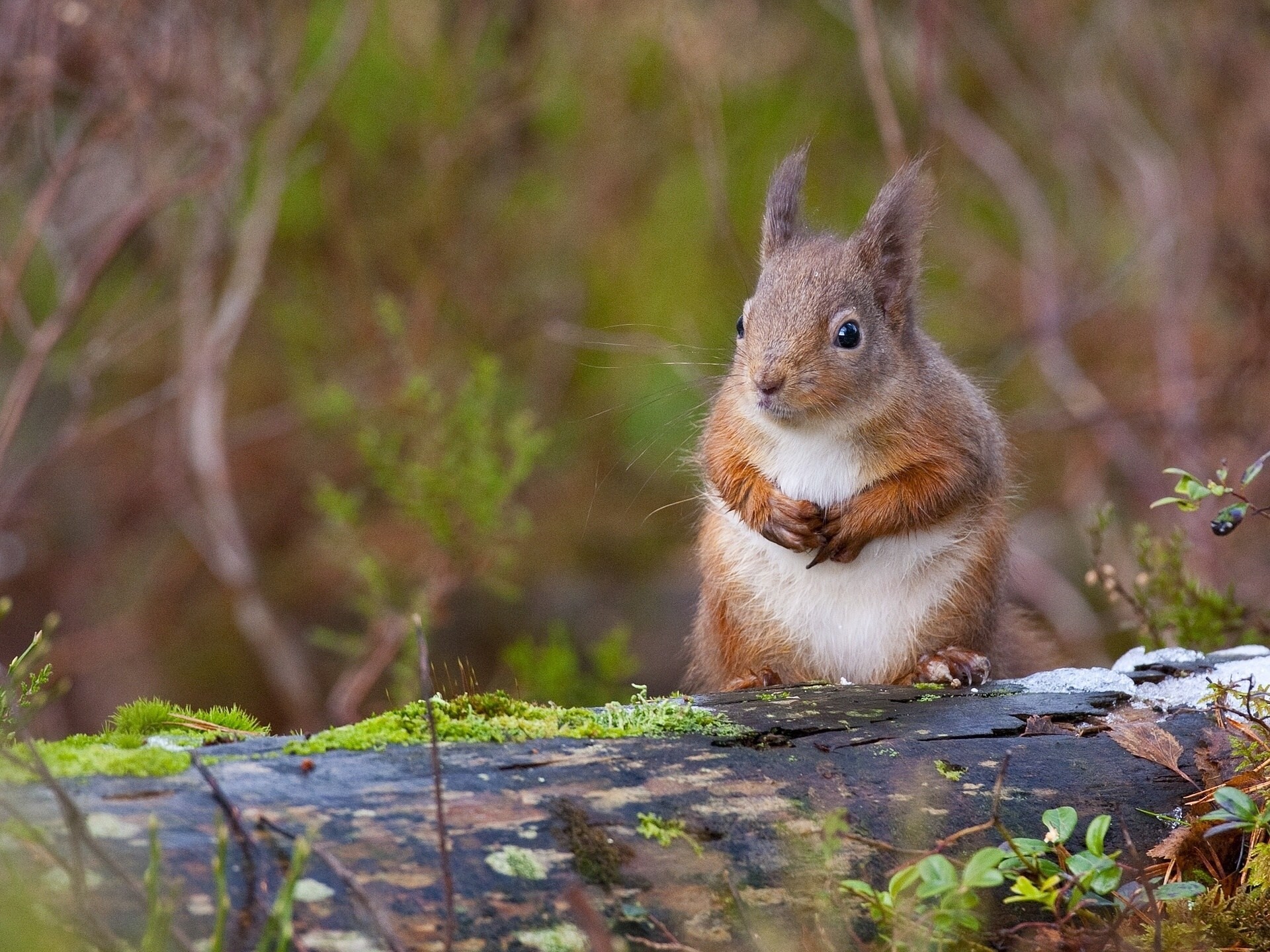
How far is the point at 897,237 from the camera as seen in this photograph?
131 inches

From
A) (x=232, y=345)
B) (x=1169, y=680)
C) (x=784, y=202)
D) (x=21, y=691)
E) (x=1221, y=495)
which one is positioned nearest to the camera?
(x=21, y=691)

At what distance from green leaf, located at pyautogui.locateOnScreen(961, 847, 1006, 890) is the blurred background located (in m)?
3.41

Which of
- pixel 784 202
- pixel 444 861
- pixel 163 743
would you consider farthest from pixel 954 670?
pixel 163 743

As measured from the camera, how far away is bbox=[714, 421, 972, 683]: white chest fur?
3.18 metres

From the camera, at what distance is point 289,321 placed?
22.4 ft

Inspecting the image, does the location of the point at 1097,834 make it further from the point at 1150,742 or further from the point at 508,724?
the point at 508,724

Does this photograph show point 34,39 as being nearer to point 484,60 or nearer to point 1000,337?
point 484,60

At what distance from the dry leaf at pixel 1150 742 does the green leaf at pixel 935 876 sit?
700 mm

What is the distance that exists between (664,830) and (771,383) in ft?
4.28

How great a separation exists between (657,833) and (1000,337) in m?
6.42

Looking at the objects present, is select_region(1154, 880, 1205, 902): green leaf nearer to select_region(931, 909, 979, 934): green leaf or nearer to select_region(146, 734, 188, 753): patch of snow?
select_region(931, 909, 979, 934): green leaf

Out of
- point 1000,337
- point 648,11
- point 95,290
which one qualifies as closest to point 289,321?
point 95,290

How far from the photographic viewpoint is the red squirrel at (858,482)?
3109mm

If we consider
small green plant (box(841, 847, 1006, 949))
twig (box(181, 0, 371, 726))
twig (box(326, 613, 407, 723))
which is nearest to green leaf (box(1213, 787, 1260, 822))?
small green plant (box(841, 847, 1006, 949))
